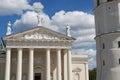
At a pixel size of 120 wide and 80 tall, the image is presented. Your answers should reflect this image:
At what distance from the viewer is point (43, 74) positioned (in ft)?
152

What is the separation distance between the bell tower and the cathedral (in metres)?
8.83

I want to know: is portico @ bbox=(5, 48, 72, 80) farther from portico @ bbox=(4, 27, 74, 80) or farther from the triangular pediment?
the triangular pediment

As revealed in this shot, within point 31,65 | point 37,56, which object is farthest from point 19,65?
point 37,56

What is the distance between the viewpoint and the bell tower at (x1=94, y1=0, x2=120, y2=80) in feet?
112

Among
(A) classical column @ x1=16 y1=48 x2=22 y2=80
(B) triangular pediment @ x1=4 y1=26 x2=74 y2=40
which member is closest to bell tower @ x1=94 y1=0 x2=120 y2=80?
(B) triangular pediment @ x1=4 y1=26 x2=74 y2=40

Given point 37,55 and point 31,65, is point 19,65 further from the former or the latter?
point 37,55

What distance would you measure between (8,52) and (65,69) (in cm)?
1038

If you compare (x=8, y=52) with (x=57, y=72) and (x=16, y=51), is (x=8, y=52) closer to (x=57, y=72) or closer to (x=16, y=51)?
(x=16, y=51)

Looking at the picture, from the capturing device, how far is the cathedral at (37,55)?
43062 mm

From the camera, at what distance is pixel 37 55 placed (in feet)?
155

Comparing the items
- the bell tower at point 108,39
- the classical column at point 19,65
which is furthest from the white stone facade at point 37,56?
the bell tower at point 108,39

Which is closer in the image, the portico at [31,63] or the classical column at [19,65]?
the classical column at [19,65]

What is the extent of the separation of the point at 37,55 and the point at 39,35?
15.8 ft

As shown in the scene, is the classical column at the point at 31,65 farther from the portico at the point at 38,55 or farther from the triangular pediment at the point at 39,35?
the triangular pediment at the point at 39,35
